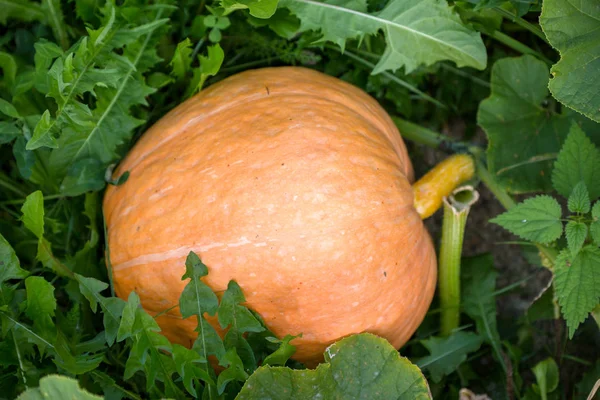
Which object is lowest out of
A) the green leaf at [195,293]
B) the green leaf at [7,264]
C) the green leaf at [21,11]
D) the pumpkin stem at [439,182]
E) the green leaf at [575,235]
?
the pumpkin stem at [439,182]

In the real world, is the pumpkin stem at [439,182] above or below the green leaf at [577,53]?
below

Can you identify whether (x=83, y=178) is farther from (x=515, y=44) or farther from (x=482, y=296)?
(x=515, y=44)

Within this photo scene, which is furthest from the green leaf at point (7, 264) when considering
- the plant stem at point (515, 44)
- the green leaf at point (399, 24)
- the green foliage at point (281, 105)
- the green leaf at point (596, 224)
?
the plant stem at point (515, 44)

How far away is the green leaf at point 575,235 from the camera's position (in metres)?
1.81

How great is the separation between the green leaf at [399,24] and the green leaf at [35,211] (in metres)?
0.89

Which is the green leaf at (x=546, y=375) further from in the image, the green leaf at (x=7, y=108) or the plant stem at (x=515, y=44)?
the green leaf at (x=7, y=108)

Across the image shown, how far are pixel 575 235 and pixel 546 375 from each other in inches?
24.7

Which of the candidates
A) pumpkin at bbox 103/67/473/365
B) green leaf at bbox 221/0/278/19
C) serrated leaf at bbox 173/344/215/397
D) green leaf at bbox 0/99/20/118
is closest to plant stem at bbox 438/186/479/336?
pumpkin at bbox 103/67/473/365

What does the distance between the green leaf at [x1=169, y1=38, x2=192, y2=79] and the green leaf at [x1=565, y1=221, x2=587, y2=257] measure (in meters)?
1.22

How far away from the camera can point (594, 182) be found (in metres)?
1.95

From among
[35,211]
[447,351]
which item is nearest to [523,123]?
[447,351]

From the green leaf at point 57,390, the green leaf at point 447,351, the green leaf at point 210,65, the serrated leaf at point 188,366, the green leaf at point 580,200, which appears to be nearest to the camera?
the green leaf at point 57,390

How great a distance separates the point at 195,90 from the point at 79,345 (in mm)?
827

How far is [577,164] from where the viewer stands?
1.96m
